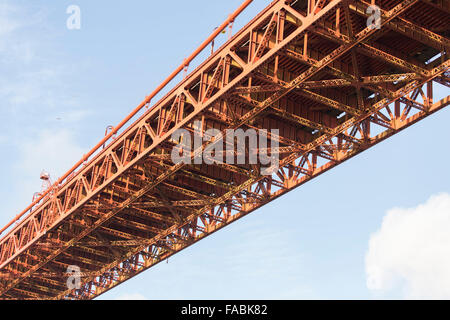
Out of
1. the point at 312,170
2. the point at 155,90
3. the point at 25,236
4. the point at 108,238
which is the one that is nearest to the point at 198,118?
the point at 155,90

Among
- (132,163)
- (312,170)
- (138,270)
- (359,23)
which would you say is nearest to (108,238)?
(138,270)

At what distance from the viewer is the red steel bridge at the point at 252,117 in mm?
22547

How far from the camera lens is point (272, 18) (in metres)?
22.5

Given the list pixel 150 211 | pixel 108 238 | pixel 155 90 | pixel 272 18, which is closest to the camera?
pixel 272 18

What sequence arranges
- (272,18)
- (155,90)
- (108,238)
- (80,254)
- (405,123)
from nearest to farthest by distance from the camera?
(272,18), (405,123), (155,90), (108,238), (80,254)

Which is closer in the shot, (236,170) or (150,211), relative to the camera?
(236,170)

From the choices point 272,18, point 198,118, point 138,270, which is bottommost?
point 138,270

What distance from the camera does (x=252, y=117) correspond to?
25.6m

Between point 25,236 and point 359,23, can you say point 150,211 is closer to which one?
point 25,236

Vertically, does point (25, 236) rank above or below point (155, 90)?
below

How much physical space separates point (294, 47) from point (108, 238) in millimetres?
19550

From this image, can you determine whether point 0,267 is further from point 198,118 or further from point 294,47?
point 294,47

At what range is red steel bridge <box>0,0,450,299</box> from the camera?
74.0ft

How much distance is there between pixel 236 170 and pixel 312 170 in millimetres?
3386
